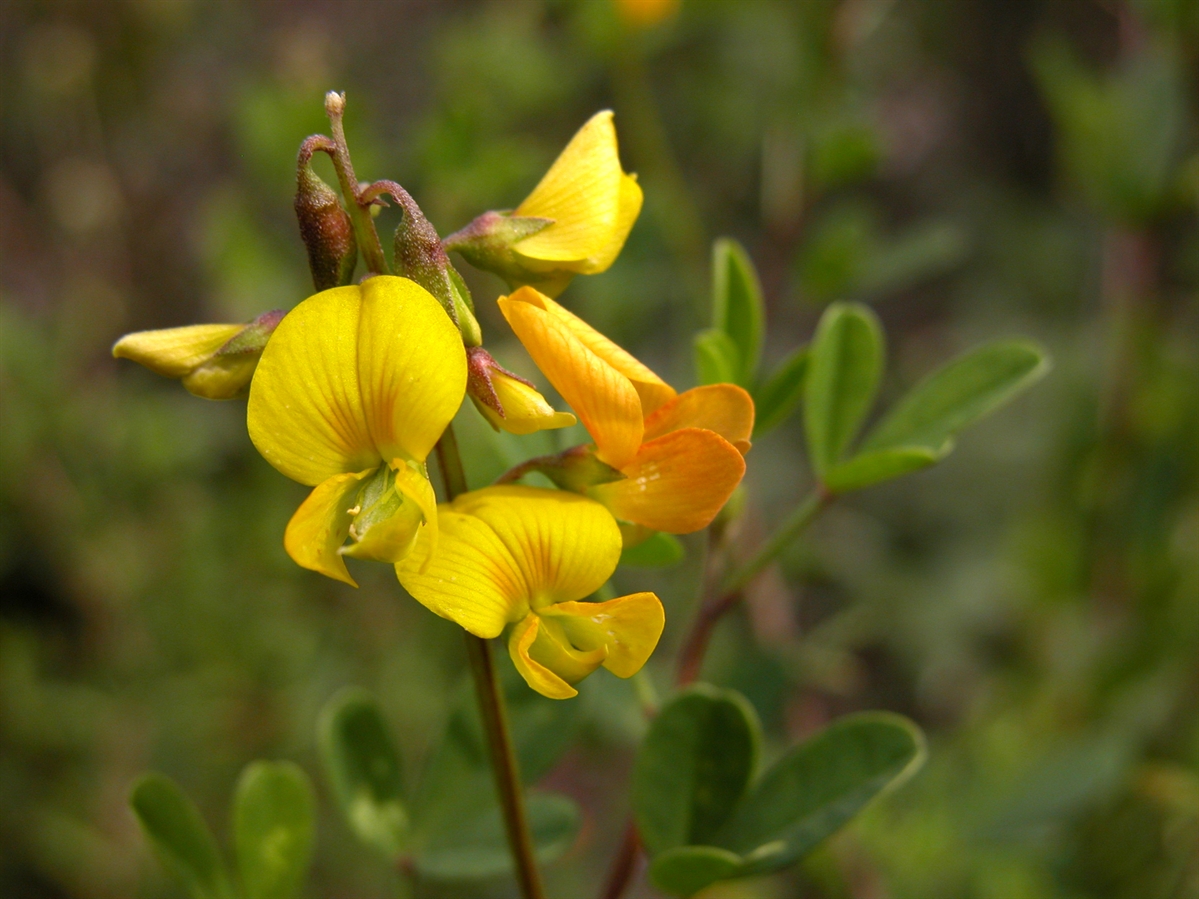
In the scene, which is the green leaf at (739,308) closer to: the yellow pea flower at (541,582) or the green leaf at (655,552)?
the green leaf at (655,552)

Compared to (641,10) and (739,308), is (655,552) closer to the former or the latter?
(739,308)

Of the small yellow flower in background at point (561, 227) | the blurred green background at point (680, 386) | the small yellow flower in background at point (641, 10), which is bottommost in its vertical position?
the blurred green background at point (680, 386)

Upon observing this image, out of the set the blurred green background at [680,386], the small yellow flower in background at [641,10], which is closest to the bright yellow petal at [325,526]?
the blurred green background at [680,386]

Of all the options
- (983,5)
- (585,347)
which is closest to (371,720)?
(585,347)

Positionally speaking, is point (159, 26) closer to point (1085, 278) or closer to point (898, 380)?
point (898, 380)

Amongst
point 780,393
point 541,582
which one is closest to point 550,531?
point 541,582

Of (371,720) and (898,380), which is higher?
(371,720)
